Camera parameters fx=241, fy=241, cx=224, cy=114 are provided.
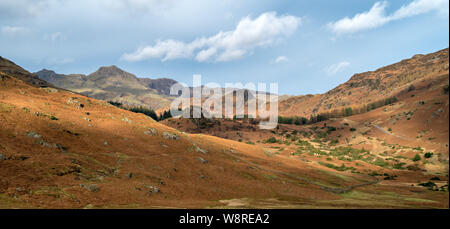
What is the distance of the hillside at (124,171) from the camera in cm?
2090

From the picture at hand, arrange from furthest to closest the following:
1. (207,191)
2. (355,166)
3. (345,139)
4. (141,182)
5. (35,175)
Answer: (345,139)
(355,166)
(207,191)
(141,182)
(35,175)

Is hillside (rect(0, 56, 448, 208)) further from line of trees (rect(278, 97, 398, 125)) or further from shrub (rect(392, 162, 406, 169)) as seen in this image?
line of trees (rect(278, 97, 398, 125))

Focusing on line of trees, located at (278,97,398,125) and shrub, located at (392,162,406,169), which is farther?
line of trees, located at (278,97,398,125)

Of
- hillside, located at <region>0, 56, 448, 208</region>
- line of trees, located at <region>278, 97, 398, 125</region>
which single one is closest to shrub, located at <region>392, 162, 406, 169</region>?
hillside, located at <region>0, 56, 448, 208</region>

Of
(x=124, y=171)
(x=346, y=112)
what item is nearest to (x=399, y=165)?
(x=124, y=171)

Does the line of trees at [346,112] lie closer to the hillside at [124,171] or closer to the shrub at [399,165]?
the shrub at [399,165]

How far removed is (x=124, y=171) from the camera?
101ft

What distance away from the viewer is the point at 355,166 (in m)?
77.2

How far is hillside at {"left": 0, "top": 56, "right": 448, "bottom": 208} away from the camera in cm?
2090

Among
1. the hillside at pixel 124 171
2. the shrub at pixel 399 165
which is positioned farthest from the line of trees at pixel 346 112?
the hillside at pixel 124 171

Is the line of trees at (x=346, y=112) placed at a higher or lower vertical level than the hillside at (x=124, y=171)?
higher
